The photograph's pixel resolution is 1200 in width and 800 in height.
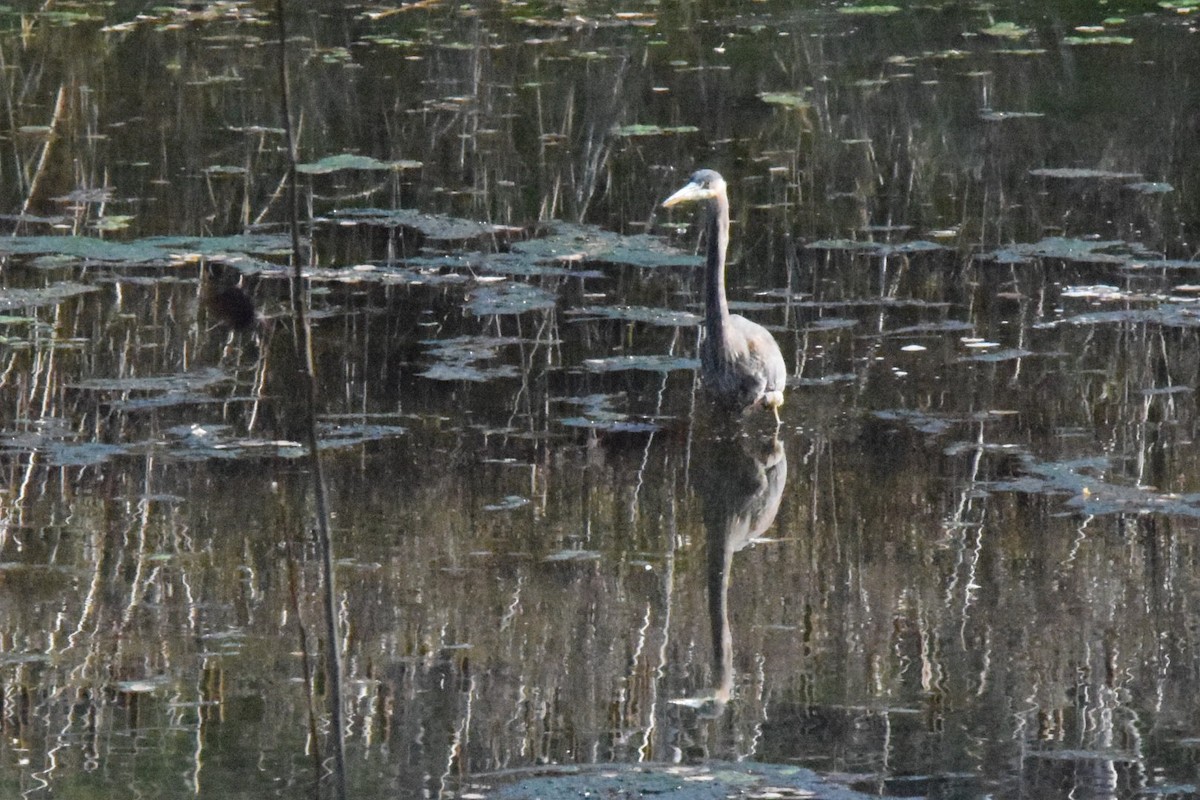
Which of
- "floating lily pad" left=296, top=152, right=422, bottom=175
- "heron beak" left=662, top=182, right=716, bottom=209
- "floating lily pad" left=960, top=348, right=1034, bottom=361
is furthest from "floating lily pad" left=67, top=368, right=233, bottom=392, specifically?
"floating lily pad" left=296, top=152, right=422, bottom=175

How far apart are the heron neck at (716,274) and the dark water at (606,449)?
0.34m

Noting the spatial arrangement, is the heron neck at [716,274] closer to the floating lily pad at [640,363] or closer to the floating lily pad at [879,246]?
the floating lily pad at [640,363]

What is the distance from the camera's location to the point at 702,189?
23.3ft

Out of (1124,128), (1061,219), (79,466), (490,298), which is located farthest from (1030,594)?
(1124,128)

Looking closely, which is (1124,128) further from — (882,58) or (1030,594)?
(1030,594)

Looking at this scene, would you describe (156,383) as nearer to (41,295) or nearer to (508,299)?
(41,295)

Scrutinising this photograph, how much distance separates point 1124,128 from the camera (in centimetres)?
1102

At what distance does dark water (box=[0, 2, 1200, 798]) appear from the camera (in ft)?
13.9

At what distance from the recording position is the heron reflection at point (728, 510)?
15.0ft

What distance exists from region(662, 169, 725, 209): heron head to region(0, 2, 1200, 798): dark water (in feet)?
2.07

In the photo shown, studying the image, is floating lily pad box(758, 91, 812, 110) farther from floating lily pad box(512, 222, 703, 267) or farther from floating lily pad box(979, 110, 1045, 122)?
floating lily pad box(512, 222, 703, 267)

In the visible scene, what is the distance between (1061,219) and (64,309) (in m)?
4.53

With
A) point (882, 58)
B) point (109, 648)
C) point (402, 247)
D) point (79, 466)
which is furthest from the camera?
point (882, 58)

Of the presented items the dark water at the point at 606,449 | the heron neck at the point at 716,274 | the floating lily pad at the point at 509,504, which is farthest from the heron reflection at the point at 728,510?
the floating lily pad at the point at 509,504
